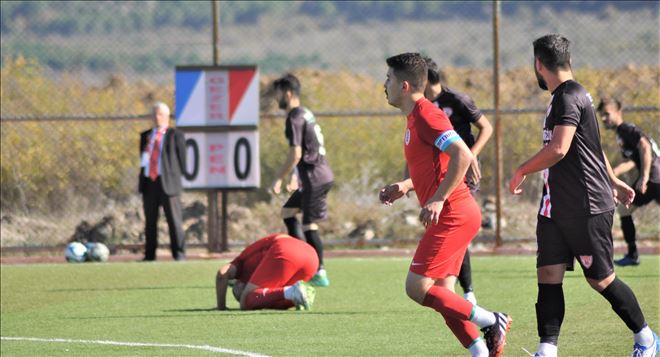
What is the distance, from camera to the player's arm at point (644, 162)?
15.1 metres

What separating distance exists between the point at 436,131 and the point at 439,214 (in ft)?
1.68

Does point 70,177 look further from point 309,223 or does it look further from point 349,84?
point 349,84

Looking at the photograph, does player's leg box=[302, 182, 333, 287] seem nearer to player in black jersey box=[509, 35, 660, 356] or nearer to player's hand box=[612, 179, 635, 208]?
player's hand box=[612, 179, 635, 208]

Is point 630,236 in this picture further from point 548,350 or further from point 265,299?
point 548,350

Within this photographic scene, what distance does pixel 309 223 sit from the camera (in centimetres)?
1548

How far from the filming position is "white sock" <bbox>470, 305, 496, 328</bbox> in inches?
352

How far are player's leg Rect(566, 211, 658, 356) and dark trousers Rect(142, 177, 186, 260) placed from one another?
1060 centimetres

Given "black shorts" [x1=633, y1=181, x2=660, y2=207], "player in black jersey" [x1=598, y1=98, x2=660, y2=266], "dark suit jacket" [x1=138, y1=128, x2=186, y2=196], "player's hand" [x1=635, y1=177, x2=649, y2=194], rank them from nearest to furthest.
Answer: "player's hand" [x1=635, y1=177, x2=649, y2=194], "player in black jersey" [x1=598, y1=98, x2=660, y2=266], "black shorts" [x1=633, y1=181, x2=660, y2=207], "dark suit jacket" [x1=138, y1=128, x2=186, y2=196]

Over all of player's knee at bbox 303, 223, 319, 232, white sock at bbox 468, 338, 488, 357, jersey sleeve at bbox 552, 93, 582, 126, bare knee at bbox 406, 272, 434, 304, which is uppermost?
jersey sleeve at bbox 552, 93, 582, 126

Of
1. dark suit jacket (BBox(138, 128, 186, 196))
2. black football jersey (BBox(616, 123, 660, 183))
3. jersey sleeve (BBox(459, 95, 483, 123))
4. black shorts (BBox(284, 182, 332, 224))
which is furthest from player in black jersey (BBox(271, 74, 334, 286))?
jersey sleeve (BBox(459, 95, 483, 123))

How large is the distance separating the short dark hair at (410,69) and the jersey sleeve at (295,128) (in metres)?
6.34

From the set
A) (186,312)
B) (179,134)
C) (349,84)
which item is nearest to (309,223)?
(186,312)

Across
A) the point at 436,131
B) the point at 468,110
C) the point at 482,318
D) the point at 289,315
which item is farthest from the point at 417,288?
the point at 289,315

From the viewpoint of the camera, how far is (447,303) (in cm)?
883
